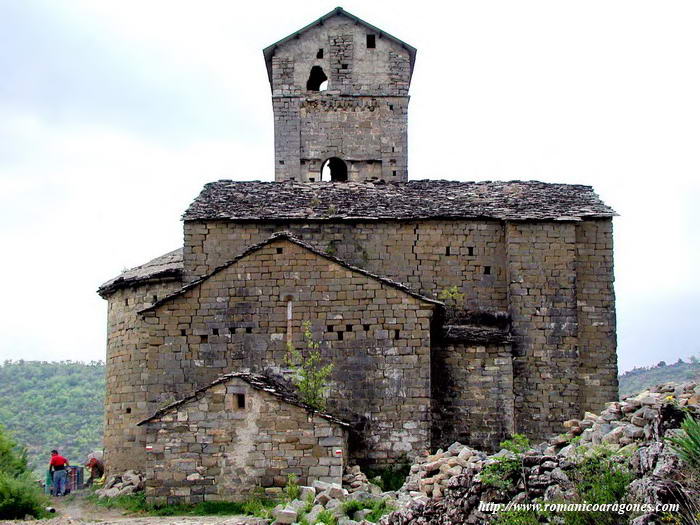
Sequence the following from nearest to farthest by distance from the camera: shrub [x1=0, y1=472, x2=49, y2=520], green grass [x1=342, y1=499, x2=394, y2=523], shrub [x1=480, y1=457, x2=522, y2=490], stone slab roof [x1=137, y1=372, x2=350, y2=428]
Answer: shrub [x1=480, y1=457, x2=522, y2=490]
green grass [x1=342, y1=499, x2=394, y2=523]
shrub [x1=0, y1=472, x2=49, y2=520]
stone slab roof [x1=137, y1=372, x2=350, y2=428]

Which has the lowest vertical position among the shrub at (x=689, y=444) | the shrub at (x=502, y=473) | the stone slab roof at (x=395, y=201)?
the shrub at (x=502, y=473)

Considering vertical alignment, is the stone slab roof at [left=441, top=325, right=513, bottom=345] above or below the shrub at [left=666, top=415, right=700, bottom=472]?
above

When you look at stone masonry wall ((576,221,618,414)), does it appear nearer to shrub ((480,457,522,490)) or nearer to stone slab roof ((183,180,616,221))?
stone slab roof ((183,180,616,221))

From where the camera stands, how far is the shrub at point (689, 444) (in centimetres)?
969

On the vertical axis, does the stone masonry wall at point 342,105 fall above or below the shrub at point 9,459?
above

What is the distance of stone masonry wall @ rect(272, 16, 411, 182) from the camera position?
→ 27.6m

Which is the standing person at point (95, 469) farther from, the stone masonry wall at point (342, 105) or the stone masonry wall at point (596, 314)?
the stone masonry wall at point (596, 314)

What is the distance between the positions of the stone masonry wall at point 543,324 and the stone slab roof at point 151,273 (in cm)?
775

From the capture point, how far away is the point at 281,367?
19281 millimetres

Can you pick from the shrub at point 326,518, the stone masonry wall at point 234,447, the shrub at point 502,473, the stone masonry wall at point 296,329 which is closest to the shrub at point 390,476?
the stone masonry wall at point 296,329

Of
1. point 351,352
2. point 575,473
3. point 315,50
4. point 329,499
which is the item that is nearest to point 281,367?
point 351,352

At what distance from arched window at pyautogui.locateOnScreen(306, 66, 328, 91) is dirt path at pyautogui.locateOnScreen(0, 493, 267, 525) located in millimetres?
14236

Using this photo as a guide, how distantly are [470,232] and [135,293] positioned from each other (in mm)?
7954

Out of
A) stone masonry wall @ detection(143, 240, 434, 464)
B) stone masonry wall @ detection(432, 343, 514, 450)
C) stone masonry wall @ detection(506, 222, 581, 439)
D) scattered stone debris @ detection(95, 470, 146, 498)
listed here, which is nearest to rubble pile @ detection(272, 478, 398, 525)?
stone masonry wall @ detection(143, 240, 434, 464)
